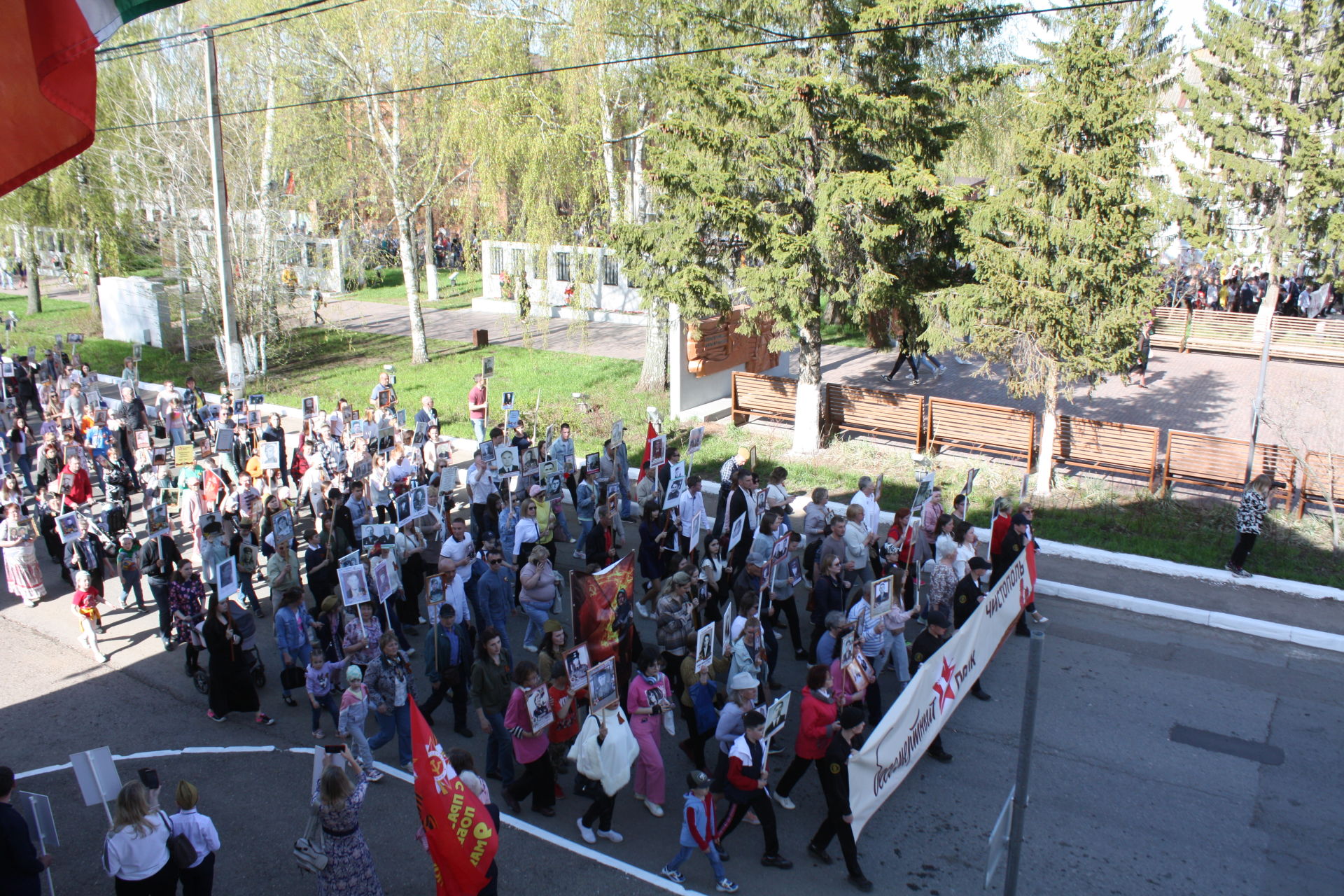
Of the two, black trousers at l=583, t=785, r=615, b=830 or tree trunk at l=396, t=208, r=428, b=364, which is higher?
tree trunk at l=396, t=208, r=428, b=364

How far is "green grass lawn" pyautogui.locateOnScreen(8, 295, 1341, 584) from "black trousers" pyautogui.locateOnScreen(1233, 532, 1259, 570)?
1.23 ft

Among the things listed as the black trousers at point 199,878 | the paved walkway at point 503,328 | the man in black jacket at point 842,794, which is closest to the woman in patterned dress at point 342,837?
the black trousers at point 199,878

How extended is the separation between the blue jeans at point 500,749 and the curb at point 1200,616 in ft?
25.3

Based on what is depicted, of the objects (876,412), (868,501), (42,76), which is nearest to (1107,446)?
(876,412)

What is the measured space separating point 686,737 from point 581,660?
202 cm

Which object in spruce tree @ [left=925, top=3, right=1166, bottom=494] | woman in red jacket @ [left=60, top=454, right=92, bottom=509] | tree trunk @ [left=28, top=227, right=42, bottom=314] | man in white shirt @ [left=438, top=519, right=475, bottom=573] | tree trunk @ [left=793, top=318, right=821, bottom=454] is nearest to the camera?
man in white shirt @ [left=438, top=519, right=475, bottom=573]

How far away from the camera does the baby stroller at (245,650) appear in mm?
9602

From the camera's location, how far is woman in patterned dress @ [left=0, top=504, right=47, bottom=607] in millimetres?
12125

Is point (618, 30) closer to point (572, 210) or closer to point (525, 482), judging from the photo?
point (572, 210)

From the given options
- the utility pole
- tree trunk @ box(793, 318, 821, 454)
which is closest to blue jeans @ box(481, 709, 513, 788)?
tree trunk @ box(793, 318, 821, 454)

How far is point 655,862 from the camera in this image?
7.62 meters

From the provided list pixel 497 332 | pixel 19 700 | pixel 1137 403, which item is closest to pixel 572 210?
pixel 497 332

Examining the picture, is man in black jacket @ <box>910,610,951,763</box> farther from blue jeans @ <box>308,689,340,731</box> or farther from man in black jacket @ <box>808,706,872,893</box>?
blue jeans @ <box>308,689,340,731</box>

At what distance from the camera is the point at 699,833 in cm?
705
